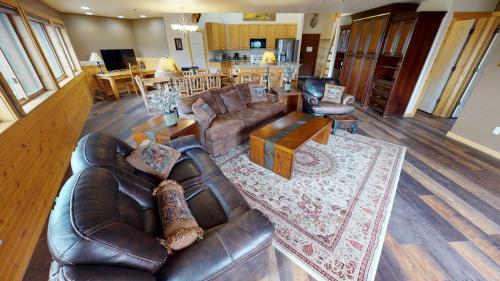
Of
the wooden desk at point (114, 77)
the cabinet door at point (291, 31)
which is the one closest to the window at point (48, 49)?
the wooden desk at point (114, 77)

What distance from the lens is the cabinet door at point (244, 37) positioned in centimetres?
738

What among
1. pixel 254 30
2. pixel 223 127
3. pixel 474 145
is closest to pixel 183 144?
pixel 223 127

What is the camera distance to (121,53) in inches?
257

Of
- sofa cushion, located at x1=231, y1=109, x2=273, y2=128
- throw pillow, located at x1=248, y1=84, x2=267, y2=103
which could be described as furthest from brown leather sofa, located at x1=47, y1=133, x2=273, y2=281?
throw pillow, located at x1=248, y1=84, x2=267, y2=103

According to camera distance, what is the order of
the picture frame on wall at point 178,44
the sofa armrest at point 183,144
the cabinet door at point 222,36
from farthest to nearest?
the cabinet door at point 222,36
the picture frame on wall at point 178,44
the sofa armrest at point 183,144

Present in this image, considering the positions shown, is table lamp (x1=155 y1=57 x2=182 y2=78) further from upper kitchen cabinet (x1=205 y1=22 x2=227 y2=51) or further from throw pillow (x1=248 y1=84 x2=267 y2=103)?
upper kitchen cabinet (x1=205 y1=22 x2=227 y2=51)

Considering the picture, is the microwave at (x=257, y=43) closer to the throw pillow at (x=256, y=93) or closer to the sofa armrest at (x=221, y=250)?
the throw pillow at (x=256, y=93)

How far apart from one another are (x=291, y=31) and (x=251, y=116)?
19.5 feet

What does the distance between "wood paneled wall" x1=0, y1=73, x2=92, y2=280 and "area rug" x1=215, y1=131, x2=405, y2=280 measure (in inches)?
76.9

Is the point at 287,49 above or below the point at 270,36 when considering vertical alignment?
below

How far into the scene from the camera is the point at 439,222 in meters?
1.88

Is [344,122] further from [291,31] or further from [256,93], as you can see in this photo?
[291,31]

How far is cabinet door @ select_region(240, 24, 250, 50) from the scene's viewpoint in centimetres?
738

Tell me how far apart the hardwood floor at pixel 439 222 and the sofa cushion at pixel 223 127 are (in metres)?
1.67
